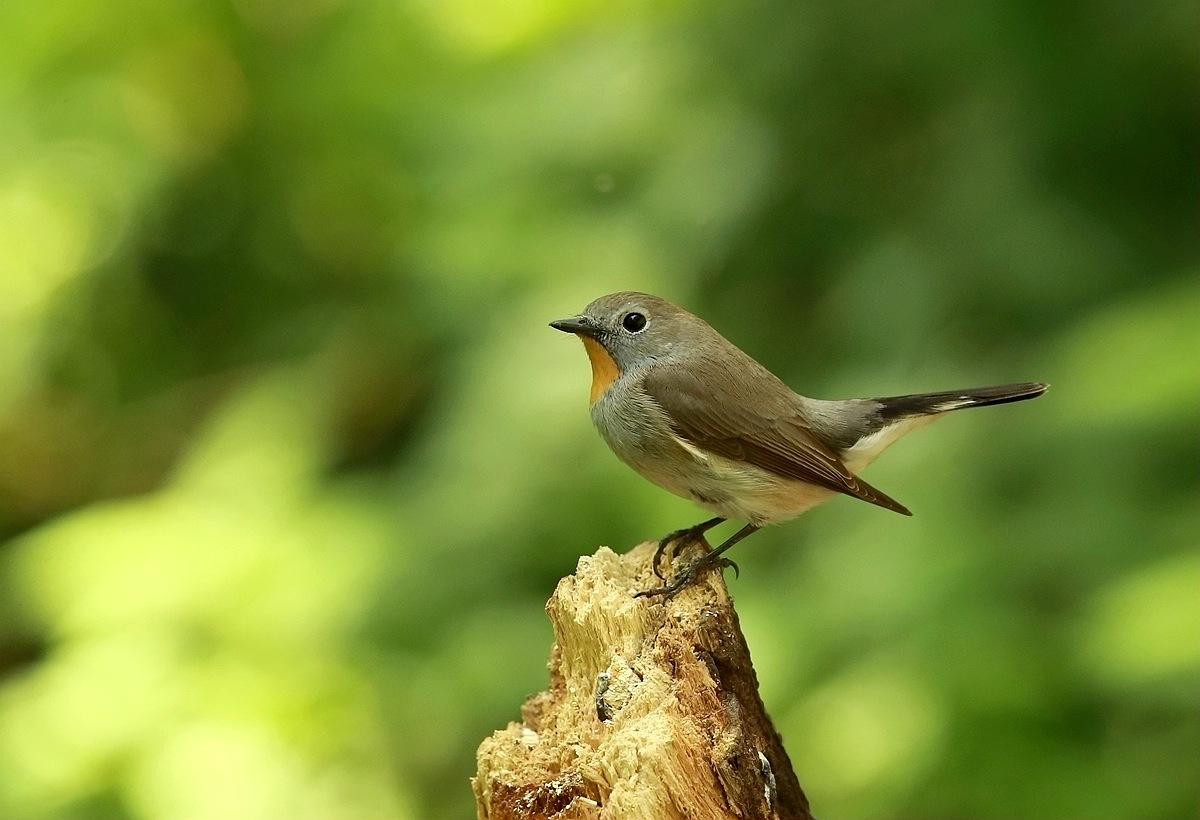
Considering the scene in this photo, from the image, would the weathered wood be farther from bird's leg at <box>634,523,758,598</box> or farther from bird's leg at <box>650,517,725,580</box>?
bird's leg at <box>650,517,725,580</box>

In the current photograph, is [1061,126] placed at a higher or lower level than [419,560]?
higher

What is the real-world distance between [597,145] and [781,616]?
2.46m

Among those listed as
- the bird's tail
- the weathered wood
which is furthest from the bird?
the weathered wood

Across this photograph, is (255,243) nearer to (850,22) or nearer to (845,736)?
(850,22)

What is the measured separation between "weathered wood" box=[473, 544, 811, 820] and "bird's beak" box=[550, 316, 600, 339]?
976mm

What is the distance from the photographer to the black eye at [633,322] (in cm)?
346

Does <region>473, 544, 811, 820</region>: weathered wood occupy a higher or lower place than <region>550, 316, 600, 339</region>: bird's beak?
lower

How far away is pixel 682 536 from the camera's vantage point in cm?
324

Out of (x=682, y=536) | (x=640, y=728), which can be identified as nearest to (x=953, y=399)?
(x=682, y=536)

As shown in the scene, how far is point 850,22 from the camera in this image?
4719 millimetres

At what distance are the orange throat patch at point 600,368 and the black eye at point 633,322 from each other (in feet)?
0.32

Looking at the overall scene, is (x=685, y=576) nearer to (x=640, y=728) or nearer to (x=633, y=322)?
(x=640, y=728)

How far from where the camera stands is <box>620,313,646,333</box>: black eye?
11.3ft

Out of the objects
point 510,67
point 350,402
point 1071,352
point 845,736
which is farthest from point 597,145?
point 845,736
